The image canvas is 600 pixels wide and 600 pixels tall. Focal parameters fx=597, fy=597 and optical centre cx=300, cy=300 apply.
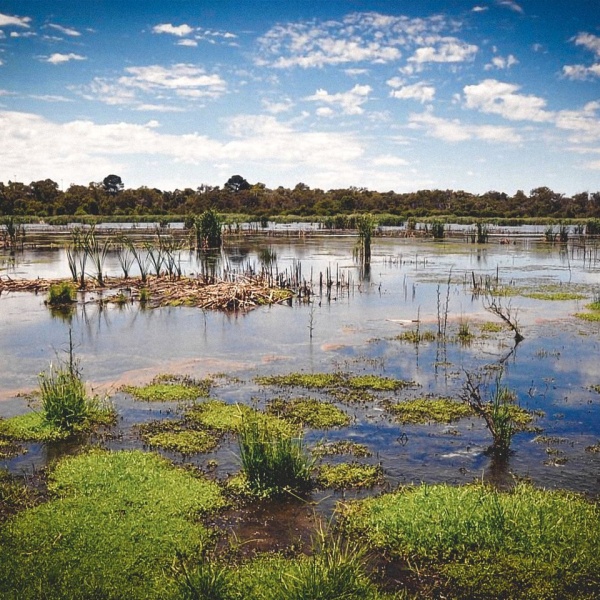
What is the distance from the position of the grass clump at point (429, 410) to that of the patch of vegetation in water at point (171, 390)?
3.53 m

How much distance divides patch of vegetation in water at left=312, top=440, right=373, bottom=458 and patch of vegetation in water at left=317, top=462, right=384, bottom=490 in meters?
0.38

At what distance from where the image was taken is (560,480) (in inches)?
303

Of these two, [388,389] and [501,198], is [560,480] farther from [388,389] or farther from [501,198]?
[501,198]

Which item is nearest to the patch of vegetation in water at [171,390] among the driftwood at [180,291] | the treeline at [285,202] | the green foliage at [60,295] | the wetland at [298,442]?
the wetland at [298,442]

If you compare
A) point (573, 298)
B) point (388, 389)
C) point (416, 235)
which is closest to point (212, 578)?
point (388, 389)

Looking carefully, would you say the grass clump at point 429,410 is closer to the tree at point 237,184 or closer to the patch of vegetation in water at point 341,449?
the patch of vegetation in water at point 341,449

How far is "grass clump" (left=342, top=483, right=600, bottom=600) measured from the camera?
18.1 ft

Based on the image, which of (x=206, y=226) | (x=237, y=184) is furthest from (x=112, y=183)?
(x=206, y=226)

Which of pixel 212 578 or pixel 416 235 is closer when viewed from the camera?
pixel 212 578

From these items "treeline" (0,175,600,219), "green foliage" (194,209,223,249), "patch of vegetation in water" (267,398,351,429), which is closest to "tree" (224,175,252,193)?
"treeline" (0,175,600,219)

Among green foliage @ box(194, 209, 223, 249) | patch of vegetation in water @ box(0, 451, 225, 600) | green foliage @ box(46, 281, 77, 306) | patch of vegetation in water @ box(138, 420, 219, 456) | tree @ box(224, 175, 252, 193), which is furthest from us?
tree @ box(224, 175, 252, 193)

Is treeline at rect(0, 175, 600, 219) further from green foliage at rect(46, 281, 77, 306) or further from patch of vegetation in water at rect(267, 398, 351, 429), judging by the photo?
patch of vegetation in water at rect(267, 398, 351, 429)

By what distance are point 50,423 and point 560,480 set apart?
24.5 ft

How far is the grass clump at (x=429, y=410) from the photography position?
973 cm
